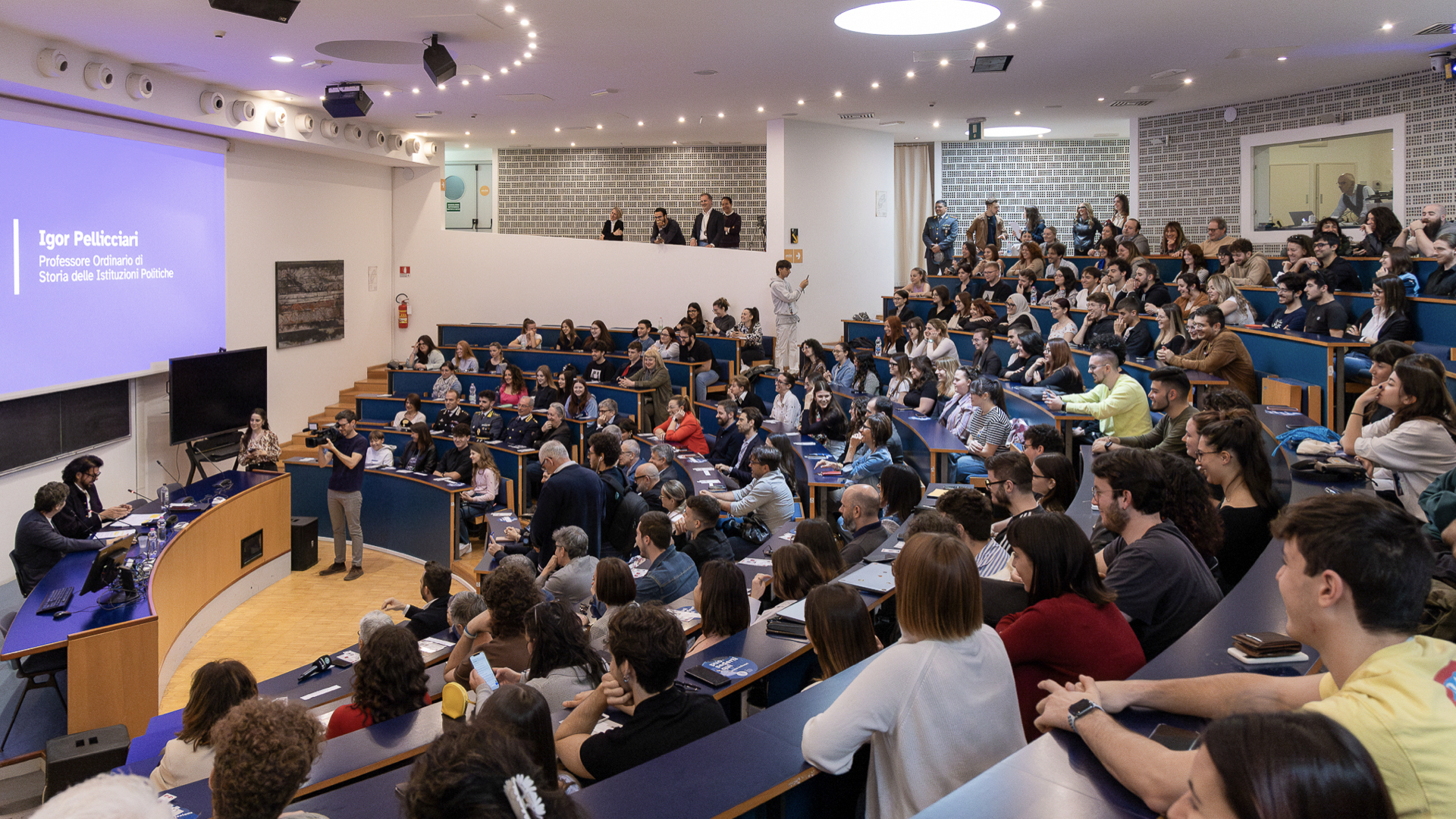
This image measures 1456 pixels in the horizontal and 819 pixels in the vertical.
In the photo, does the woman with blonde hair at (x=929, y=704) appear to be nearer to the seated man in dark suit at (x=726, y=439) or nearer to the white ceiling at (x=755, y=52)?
the white ceiling at (x=755, y=52)

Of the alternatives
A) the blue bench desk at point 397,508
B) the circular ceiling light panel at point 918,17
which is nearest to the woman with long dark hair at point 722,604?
the circular ceiling light panel at point 918,17

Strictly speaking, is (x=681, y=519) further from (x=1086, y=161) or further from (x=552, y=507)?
(x=1086, y=161)

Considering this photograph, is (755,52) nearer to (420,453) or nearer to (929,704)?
(420,453)

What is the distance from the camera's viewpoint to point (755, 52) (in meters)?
9.38

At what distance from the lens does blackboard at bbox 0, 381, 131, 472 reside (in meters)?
9.06

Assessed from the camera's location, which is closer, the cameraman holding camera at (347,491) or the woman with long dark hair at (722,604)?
the woman with long dark hair at (722,604)

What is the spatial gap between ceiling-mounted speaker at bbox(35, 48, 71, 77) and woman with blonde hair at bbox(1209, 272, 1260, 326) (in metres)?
10.5

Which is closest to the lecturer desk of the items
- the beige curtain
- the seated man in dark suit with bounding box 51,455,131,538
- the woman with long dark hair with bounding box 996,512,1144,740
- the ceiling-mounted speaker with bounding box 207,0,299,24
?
the seated man in dark suit with bounding box 51,455,131,538

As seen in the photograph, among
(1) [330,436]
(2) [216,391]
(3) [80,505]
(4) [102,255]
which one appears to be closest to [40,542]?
(3) [80,505]

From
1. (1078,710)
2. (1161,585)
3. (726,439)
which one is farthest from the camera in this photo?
(726,439)

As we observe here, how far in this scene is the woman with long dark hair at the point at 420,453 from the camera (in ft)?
A: 35.5

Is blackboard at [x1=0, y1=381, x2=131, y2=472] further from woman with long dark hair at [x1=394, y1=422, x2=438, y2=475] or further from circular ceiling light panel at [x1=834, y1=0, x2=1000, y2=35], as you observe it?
circular ceiling light panel at [x1=834, y1=0, x2=1000, y2=35]

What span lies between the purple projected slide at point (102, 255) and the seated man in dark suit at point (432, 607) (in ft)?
18.5

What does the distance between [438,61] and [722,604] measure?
21.1 ft
